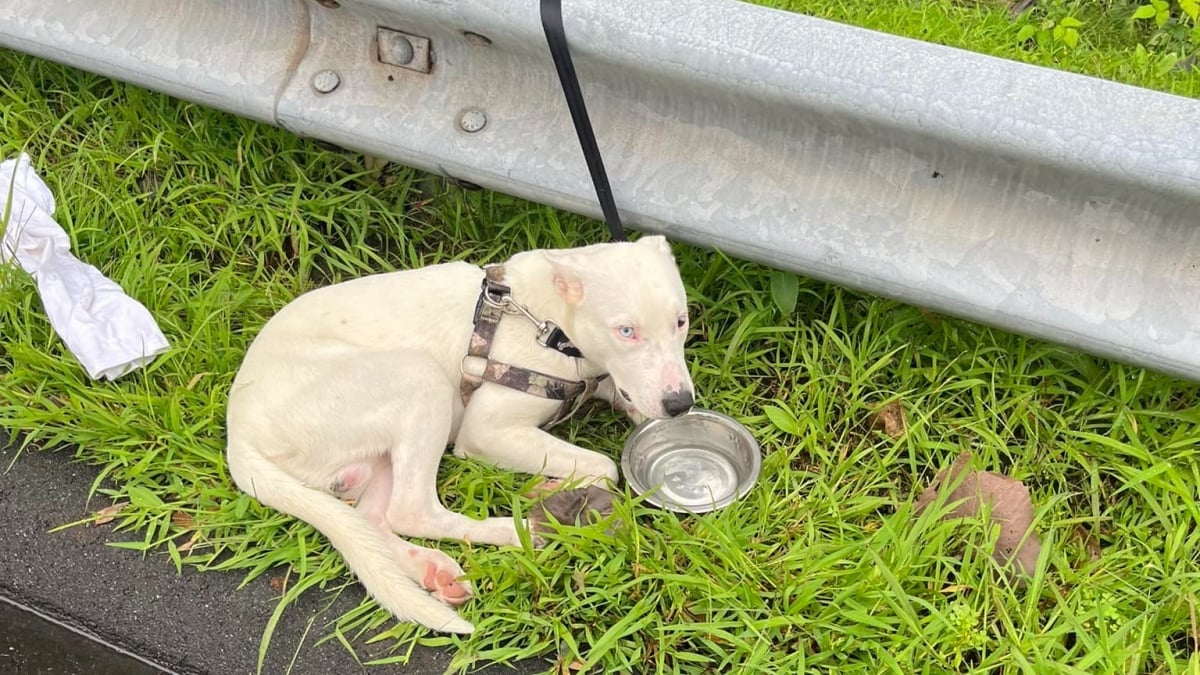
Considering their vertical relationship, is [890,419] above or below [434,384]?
below

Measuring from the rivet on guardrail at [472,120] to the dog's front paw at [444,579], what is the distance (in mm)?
1100

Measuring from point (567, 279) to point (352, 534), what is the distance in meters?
0.81

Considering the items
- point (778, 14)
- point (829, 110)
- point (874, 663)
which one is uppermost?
point (778, 14)

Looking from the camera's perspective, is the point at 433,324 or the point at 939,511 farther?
the point at 433,324

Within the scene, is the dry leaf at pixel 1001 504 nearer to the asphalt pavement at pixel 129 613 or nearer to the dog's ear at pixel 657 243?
the dog's ear at pixel 657 243

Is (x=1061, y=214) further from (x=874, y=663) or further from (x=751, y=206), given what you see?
(x=874, y=663)

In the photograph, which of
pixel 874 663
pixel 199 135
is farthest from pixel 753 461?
pixel 199 135

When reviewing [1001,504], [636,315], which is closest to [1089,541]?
[1001,504]

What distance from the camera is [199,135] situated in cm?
351

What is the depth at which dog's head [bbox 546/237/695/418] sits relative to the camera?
263cm

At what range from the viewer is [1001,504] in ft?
8.64

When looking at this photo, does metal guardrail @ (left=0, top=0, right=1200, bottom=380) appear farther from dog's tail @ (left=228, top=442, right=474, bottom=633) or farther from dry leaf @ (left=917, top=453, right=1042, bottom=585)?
dog's tail @ (left=228, top=442, right=474, bottom=633)

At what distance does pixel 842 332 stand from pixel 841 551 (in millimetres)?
739

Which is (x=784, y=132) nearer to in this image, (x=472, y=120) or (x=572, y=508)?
(x=472, y=120)
